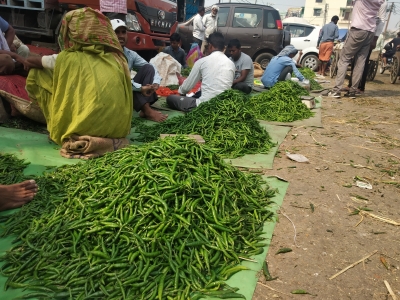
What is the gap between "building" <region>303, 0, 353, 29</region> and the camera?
51409 mm

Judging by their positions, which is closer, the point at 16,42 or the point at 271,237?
the point at 271,237

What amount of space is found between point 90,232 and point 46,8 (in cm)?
595

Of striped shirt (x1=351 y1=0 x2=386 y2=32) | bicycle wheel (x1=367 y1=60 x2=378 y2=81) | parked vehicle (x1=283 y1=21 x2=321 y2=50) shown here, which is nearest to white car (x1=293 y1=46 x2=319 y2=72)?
parked vehicle (x1=283 y1=21 x2=321 y2=50)

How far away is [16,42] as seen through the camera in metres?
5.74

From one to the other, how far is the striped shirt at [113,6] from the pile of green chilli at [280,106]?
3032 millimetres

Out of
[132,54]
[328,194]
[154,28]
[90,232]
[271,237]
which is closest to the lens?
[90,232]

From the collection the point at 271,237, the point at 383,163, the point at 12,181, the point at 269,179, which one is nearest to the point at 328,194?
the point at 269,179

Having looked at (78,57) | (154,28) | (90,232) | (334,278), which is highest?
(154,28)

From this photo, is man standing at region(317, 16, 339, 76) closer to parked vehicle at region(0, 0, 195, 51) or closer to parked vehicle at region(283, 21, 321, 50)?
parked vehicle at region(283, 21, 321, 50)

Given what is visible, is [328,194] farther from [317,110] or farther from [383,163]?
[317,110]

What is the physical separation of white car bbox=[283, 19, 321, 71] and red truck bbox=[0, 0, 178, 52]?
8.50 m

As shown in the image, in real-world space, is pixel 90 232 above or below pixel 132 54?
below

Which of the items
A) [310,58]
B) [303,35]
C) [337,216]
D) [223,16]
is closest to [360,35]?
[223,16]

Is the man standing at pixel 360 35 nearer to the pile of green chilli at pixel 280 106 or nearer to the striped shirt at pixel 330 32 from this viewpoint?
the pile of green chilli at pixel 280 106
